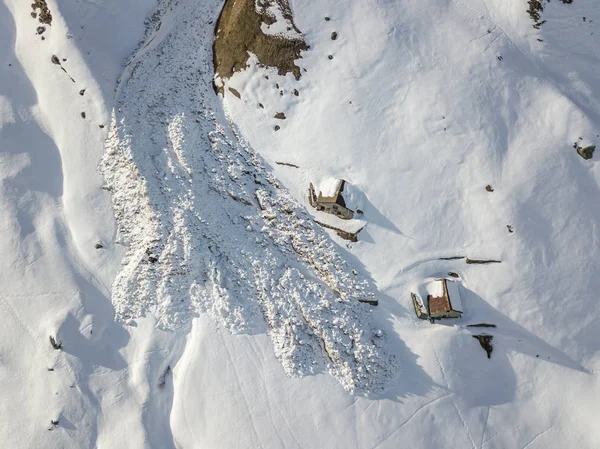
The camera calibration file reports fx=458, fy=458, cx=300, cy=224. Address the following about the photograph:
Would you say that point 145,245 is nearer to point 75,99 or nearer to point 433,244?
point 75,99

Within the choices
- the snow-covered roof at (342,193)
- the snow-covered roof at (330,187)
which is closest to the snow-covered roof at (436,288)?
the snow-covered roof at (342,193)

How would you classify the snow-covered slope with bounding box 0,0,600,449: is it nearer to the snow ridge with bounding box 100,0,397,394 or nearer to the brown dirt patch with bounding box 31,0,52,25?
the snow ridge with bounding box 100,0,397,394

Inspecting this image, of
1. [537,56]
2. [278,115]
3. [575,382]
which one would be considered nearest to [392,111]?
[278,115]

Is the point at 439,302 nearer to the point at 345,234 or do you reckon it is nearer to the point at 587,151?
the point at 345,234

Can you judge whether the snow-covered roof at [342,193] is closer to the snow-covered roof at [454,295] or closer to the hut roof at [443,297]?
the hut roof at [443,297]

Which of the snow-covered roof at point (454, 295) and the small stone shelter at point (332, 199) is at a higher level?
the small stone shelter at point (332, 199)

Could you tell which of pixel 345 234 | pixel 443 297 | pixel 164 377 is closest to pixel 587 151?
pixel 443 297

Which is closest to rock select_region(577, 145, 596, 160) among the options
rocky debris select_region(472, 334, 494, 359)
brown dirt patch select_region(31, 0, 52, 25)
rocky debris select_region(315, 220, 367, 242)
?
rocky debris select_region(472, 334, 494, 359)
